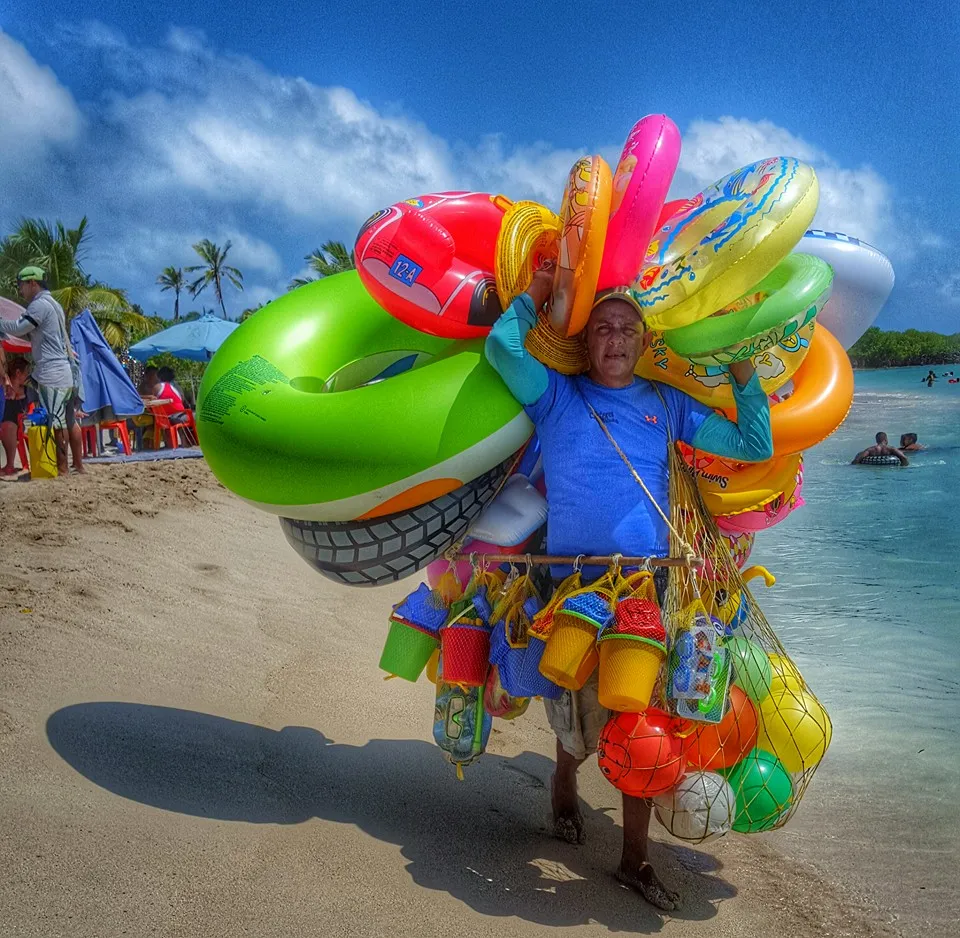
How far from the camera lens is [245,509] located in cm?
791

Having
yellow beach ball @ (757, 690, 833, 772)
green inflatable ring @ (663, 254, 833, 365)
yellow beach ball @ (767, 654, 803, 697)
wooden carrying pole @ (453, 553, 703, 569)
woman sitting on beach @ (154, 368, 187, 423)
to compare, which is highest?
woman sitting on beach @ (154, 368, 187, 423)

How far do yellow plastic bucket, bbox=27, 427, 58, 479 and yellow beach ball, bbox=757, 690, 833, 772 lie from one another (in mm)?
6750

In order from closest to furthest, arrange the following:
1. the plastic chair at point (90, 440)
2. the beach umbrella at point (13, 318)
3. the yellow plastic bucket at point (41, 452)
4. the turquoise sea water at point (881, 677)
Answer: the turquoise sea water at point (881, 677) < the yellow plastic bucket at point (41, 452) < the beach umbrella at point (13, 318) < the plastic chair at point (90, 440)

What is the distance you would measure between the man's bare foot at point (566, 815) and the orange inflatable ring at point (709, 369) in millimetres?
1414

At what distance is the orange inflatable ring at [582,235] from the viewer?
104 inches

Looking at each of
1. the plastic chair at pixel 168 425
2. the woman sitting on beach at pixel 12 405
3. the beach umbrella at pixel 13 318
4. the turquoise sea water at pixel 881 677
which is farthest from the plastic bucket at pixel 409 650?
the plastic chair at pixel 168 425

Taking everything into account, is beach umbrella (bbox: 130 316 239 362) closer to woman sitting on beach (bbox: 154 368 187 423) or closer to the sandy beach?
woman sitting on beach (bbox: 154 368 187 423)

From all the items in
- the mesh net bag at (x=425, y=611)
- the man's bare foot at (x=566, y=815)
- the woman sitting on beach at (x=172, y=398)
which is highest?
the woman sitting on beach at (x=172, y=398)

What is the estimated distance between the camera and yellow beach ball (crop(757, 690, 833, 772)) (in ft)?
9.39

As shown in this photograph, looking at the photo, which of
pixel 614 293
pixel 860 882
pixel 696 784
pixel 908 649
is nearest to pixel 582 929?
pixel 696 784

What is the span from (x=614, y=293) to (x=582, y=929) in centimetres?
182

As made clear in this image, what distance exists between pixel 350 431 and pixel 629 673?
1035 millimetres

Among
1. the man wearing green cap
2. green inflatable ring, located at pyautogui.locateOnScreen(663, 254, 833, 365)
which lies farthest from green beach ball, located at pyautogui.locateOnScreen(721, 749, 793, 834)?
the man wearing green cap

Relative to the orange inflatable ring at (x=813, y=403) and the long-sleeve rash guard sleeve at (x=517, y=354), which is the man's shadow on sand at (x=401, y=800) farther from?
the long-sleeve rash guard sleeve at (x=517, y=354)
